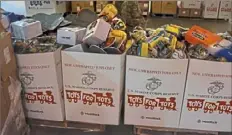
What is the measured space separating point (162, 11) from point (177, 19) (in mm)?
375

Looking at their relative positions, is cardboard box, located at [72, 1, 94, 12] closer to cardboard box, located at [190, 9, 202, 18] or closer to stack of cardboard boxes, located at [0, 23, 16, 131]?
cardboard box, located at [190, 9, 202, 18]

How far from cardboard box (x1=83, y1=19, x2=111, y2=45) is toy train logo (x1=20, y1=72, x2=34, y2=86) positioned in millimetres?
476

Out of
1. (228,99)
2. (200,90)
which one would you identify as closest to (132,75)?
(200,90)

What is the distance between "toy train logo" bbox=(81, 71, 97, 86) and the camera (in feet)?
6.27

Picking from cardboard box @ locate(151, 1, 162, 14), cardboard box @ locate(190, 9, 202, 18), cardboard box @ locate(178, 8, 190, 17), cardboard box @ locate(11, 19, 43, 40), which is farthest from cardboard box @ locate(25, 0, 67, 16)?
cardboard box @ locate(11, 19, 43, 40)

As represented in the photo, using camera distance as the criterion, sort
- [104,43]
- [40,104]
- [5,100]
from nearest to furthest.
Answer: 1. [5,100]
2. [104,43]
3. [40,104]

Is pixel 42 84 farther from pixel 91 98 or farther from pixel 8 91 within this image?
pixel 91 98

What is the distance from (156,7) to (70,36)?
433 cm

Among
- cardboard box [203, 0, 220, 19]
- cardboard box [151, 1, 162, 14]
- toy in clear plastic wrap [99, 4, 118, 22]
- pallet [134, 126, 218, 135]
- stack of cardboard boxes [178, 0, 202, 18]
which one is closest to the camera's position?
pallet [134, 126, 218, 135]

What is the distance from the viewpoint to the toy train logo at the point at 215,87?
5.97 ft

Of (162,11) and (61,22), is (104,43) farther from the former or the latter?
(162,11)

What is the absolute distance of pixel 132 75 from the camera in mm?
1872

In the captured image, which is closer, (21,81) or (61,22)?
(21,81)

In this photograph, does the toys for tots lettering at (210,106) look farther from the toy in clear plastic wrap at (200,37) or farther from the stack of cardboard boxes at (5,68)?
the stack of cardboard boxes at (5,68)
